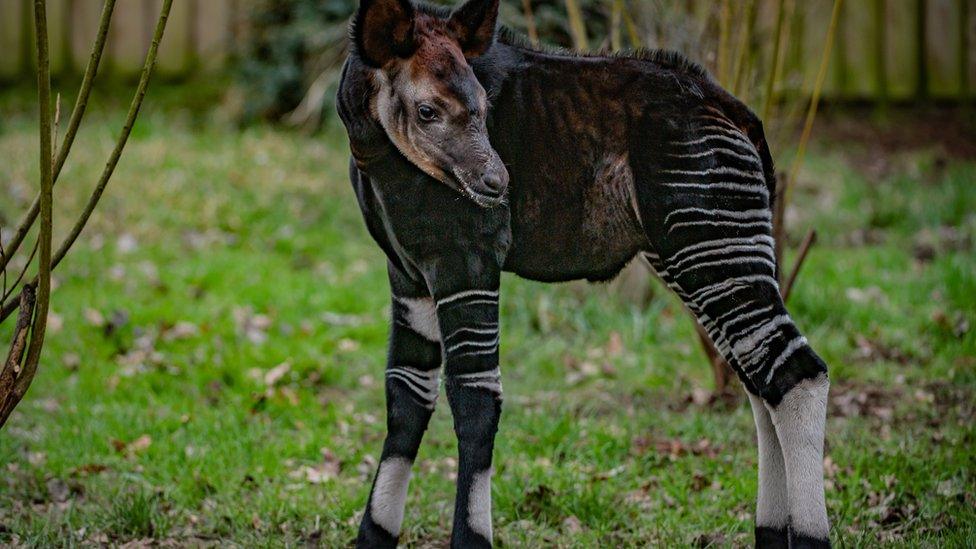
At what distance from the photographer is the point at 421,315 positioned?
10.6 ft

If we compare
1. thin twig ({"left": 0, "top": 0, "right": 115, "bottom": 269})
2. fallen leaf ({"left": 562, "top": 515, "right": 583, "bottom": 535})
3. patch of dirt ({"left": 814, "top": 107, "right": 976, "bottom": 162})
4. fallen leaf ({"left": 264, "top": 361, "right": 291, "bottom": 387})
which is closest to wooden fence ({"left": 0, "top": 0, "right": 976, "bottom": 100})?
patch of dirt ({"left": 814, "top": 107, "right": 976, "bottom": 162})

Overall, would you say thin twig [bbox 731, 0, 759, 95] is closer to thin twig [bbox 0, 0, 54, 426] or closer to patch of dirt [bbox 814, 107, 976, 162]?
thin twig [bbox 0, 0, 54, 426]

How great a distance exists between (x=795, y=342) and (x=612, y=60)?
984 millimetres

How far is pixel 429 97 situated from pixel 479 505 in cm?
116

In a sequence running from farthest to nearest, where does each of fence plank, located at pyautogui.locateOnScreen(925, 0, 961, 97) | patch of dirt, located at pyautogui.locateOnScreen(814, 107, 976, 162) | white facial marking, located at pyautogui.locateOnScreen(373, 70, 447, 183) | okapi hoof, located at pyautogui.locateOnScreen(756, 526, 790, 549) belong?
fence plank, located at pyautogui.locateOnScreen(925, 0, 961, 97) → patch of dirt, located at pyautogui.locateOnScreen(814, 107, 976, 162) → okapi hoof, located at pyautogui.locateOnScreen(756, 526, 790, 549) → white facial marking, located at pyautogui.locateOnScreen(373, 70, 447, 183)

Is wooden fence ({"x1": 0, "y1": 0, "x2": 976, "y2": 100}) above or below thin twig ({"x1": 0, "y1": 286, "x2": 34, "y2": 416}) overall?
below

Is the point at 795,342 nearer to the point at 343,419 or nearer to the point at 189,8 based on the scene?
the point at 343,419

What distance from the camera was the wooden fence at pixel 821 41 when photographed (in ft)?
32.2

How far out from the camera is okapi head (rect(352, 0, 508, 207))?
2.75 metres

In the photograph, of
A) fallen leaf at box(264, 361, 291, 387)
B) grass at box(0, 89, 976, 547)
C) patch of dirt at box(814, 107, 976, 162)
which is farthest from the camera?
patch of dirt at box(814, 107, 976, 162)

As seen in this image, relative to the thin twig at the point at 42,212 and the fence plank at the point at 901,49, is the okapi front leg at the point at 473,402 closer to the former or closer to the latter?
the thin twig at the point at 42,212

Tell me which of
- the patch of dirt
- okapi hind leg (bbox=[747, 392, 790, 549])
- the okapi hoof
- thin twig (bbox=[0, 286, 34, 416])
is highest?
thin twig (bbox=[0, 286, 34, 416])

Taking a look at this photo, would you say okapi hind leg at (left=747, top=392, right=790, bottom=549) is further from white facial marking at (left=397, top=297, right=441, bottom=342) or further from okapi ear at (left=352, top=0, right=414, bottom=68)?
okapi ear at (left=352, top=0, right=414, bottom=68)

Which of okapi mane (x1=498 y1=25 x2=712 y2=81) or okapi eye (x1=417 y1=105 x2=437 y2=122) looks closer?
okapi eye (x1=417 y1=105 x2=437 y2=122)
